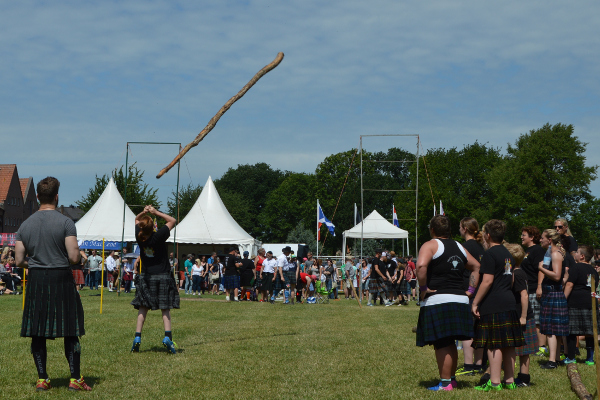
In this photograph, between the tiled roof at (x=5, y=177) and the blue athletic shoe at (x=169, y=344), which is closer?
the blue athletic shoe at (x=169, y=344)

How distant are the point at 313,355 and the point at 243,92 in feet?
13.3

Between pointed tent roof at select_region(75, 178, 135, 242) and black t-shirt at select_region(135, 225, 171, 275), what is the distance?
78.1 feet

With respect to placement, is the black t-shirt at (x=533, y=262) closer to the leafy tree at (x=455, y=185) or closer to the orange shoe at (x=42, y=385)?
the orange shoe at (x=42, y=385)

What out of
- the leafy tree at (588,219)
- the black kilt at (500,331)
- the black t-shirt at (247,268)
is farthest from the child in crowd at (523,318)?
the leafy tree at (588,219)

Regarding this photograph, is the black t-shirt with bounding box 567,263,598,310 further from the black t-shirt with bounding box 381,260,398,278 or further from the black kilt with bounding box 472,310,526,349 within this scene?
the black t-shirt with bounding box 381,260,398,278

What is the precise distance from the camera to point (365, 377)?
21.1 feet

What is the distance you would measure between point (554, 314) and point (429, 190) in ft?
166

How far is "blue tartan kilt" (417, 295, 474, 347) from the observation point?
543cm

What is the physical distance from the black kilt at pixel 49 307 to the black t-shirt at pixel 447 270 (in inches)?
115

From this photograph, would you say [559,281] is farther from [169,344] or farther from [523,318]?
[169,344]

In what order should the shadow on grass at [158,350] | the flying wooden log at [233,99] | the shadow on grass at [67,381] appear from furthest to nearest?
the flying wooden log at [233,99] → the shadow on grass at [158,350] → the shadow on grass at [67,381]

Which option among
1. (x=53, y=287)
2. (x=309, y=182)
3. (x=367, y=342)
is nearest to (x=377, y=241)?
(x=309, y=182)

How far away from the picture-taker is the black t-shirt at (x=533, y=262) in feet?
25.2

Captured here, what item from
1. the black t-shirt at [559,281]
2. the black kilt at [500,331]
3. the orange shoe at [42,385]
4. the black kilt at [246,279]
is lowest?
the orange shoe at [42,385]
